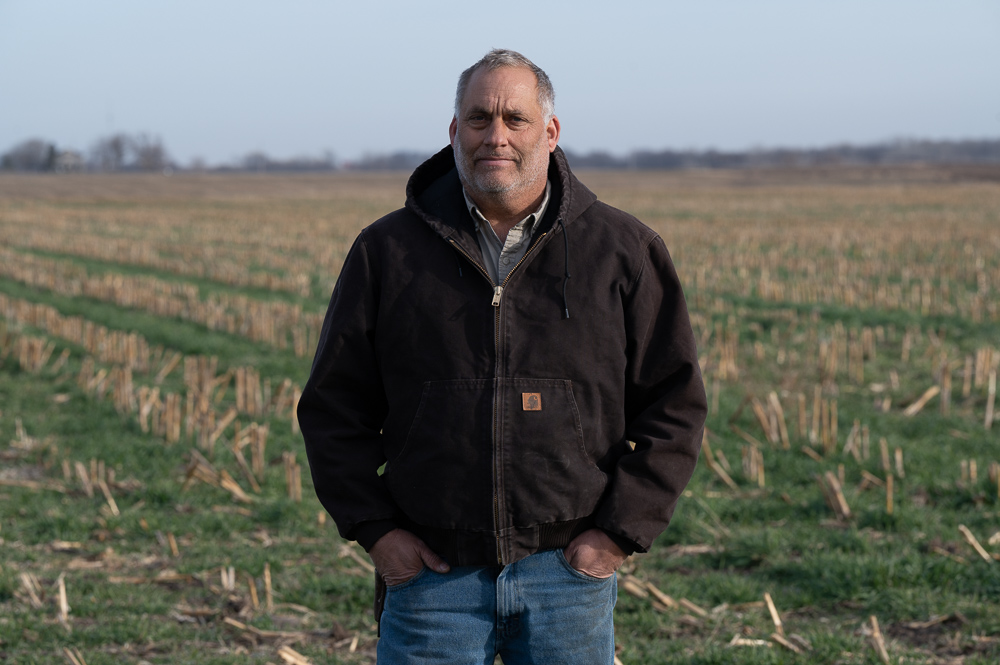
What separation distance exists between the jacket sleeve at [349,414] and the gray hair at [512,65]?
0.51 meters

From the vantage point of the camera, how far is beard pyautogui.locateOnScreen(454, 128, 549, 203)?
8.63ft

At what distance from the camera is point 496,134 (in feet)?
8.50

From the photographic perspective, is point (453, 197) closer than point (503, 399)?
No

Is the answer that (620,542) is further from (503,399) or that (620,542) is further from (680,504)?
(680,504)

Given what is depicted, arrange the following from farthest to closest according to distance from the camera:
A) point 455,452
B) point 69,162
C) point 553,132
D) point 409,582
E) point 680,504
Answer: point 69,162
point 680,504
point 553,132
point 409,582
point 455,452

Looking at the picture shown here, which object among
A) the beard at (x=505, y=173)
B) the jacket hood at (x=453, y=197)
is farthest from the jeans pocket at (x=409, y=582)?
the beard at (x=505, y=173)

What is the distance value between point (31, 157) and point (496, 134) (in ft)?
552

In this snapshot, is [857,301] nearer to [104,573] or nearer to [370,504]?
[104,573]

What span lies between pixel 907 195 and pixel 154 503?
53119 mm

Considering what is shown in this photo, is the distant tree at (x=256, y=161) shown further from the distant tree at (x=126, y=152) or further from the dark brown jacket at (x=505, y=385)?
the dark brown jacket at (x=505, y=385)

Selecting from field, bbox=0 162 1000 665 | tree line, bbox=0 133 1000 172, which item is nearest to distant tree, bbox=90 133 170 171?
tree line, bbox=0 133 1000 172

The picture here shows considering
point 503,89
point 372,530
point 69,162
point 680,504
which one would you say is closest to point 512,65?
point 503,89

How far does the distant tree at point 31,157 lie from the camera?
5044 inches

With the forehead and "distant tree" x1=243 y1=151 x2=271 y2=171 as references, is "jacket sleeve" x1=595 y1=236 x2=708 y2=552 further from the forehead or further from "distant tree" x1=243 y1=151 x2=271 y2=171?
"distant tree" x1=243 y1=151 x2=271 y2=171
